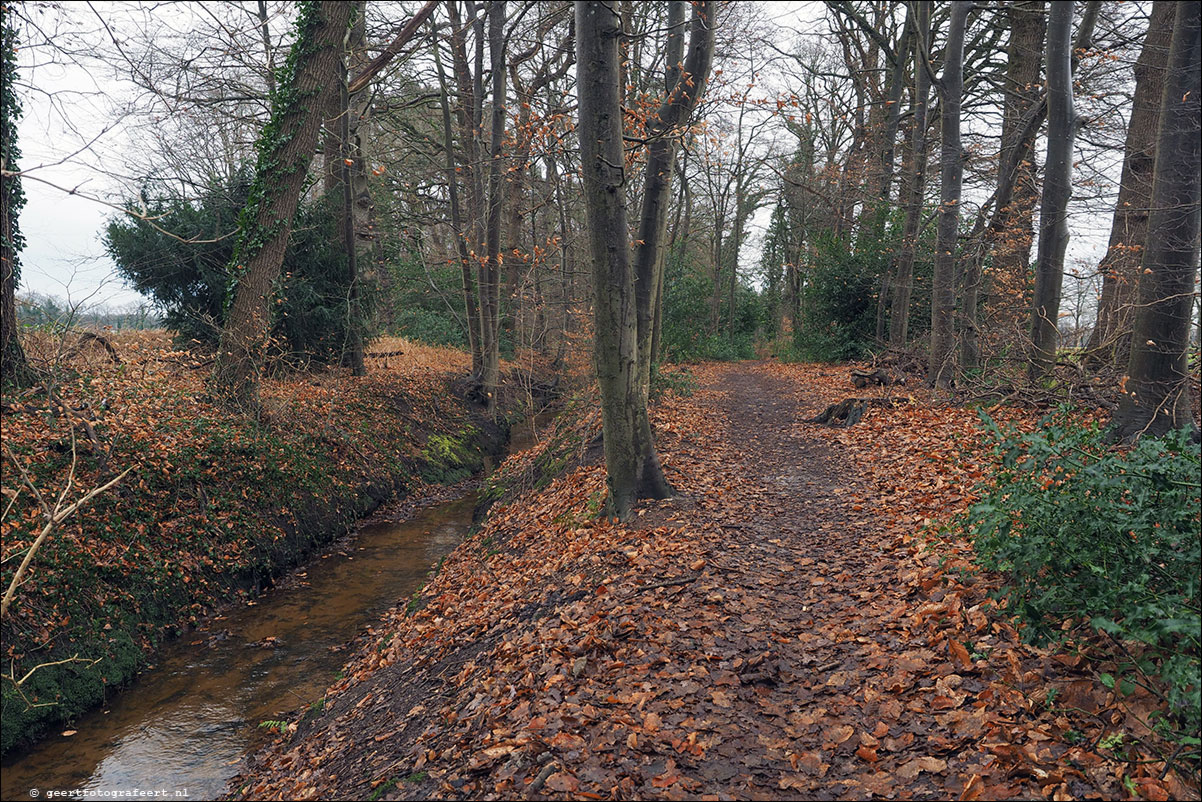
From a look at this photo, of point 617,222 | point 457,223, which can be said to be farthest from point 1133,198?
point 457,223

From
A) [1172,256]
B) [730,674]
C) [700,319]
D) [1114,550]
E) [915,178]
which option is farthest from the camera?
[700,319]

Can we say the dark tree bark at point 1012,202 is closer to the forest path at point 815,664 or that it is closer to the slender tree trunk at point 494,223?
the forest path at point 815,664

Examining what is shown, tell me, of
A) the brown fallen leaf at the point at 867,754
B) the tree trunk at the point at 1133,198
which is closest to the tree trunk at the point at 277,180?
the brown fallen leaf at the point at 867,754

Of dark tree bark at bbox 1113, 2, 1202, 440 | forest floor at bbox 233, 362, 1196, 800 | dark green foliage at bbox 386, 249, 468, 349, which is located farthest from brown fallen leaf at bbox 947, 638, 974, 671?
dark green foliage at bbox 386, 249, 468, 349

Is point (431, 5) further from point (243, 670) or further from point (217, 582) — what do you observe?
point (243, 670)

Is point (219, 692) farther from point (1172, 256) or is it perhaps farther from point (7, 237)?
point (1172, 256)

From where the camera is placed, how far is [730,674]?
4.21m

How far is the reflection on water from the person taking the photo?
5219mm

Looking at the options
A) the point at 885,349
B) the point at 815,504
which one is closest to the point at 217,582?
the point at 815,504

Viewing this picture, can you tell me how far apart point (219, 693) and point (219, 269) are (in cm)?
924

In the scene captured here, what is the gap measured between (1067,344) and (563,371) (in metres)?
13.7

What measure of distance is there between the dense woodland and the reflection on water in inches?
35.8

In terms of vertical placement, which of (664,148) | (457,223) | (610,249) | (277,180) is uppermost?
(457,223)

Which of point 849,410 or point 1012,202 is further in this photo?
point 1012,202
